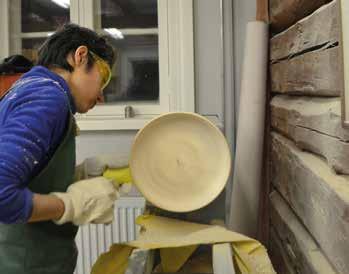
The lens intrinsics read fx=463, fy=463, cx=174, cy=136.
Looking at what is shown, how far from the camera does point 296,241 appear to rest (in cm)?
156

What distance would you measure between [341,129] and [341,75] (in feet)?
0.40

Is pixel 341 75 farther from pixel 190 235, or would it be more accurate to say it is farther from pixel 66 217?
pixel 66 217

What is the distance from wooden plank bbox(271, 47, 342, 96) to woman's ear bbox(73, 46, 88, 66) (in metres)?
0.66

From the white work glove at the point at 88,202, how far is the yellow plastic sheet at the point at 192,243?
0.11m

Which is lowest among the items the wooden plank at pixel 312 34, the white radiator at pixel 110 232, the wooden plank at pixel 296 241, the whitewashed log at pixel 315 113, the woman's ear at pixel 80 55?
the white radiator at pixel 110 232

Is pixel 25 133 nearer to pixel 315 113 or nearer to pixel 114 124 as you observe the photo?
pixel 315 113

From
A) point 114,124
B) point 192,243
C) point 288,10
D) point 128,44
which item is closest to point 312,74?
point 288,10

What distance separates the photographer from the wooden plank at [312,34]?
1107 millimetres

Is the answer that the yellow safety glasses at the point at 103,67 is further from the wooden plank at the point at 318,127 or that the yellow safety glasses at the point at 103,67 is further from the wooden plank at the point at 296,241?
the wooden plank at the point at 296,241

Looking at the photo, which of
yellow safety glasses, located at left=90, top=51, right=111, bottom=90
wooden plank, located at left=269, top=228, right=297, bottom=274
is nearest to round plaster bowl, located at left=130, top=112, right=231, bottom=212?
yellow safety glasses, located at left=90, top=51, right=111, bottom=90

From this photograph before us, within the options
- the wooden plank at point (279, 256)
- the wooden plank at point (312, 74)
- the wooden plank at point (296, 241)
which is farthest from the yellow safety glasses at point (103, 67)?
the wooden plank at point (279, 256)

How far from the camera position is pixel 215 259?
3.99 feet

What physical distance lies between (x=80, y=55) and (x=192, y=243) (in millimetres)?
631

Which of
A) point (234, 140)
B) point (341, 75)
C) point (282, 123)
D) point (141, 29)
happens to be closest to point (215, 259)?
point (341, 75)
